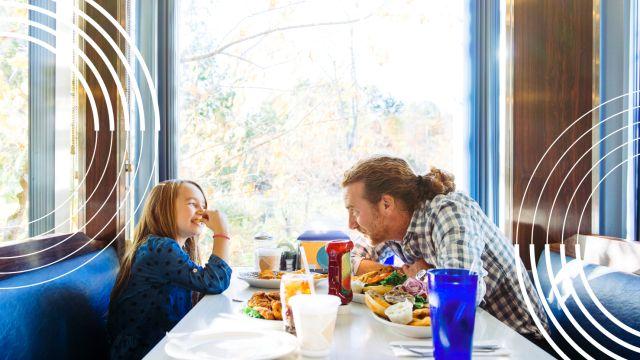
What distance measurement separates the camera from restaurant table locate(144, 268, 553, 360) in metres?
1.39

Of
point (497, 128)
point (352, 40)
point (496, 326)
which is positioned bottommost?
point (496, 326)

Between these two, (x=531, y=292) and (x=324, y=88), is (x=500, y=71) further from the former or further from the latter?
(x=531, y=292)

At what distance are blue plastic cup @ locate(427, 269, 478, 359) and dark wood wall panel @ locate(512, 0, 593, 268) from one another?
67.4 inches

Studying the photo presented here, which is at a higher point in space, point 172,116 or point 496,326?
point 172,116

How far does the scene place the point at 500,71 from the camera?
3463 millimetres

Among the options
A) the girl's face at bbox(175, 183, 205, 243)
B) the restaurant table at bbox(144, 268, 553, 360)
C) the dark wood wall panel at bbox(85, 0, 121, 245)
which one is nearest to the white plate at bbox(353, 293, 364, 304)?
the restaurant table at bbox(144, 268, 553, 360)

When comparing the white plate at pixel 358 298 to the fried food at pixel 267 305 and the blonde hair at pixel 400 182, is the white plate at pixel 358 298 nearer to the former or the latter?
the fried food at pixel 267 305

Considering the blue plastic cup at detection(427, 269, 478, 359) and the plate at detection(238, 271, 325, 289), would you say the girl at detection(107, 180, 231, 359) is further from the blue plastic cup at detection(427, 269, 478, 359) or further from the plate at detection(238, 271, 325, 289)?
the blue plastic cup at detection(427, 269, 478, 359)

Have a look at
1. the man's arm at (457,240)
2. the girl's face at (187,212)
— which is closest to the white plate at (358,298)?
the man's arm at (457,240)

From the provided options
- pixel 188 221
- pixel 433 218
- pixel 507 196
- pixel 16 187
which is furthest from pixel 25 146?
pixel 507 196

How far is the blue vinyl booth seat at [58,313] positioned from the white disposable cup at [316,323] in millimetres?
833

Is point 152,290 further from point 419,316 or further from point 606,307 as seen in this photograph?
point 606,307

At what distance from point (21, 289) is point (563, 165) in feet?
7.48

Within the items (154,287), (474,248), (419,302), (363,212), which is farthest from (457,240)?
(154,287)
